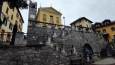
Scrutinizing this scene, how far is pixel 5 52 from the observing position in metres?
7.82

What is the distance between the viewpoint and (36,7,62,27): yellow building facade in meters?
25.1

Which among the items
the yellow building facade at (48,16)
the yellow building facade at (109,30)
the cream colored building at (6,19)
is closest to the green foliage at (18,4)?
the cream colored building at (6,19)

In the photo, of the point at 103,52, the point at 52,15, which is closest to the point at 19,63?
the point at 103,52

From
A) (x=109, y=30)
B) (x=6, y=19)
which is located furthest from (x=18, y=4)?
(x=109, y=30)

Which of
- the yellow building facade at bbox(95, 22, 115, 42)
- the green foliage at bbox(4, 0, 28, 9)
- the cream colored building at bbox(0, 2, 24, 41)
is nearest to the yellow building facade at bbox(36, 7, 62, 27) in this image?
the cream colored building at bbox(0, 2, 24, 41)

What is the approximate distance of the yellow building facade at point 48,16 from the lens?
988 inches

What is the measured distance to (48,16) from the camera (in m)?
25.9

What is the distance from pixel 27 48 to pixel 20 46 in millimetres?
652

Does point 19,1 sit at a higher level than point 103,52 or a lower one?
higher

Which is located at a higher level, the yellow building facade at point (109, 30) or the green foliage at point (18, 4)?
the green foliage at point (18, 4)

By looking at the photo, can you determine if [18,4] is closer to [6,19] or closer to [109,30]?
[6,19]

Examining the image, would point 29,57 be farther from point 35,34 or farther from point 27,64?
point 35,34

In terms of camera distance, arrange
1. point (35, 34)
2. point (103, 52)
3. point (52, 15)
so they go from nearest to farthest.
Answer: point (35, 34) → point (103, 52) → point (52, 15)

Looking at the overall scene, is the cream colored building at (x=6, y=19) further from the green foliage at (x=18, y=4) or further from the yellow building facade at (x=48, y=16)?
the yellow building facade at (x=48, y=16)
